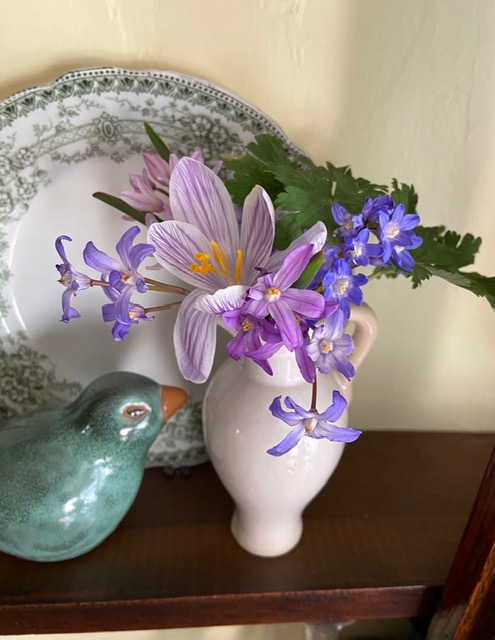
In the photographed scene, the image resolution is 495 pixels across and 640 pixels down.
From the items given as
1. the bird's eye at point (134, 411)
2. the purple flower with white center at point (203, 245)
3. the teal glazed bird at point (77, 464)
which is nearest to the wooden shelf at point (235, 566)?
the teal glazed bird at point (77, 464)

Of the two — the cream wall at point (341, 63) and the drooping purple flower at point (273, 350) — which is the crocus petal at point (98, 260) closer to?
the drooping purple flower at point (273, 350)

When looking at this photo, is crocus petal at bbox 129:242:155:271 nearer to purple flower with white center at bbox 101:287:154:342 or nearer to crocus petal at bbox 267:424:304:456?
purple flower with white center at bbox 101:287:154:342

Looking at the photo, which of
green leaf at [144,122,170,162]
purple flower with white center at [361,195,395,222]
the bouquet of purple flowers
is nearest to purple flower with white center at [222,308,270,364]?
the bouquet of purple flowers

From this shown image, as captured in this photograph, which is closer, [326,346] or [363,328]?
[326,346]

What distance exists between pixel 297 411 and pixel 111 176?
309mm

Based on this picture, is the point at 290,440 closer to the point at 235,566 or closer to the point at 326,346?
the point at 326,346

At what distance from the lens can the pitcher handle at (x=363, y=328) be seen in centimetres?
50

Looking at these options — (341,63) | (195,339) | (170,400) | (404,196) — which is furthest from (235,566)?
(341,63)

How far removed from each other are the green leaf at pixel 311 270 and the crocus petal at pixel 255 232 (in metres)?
0.04

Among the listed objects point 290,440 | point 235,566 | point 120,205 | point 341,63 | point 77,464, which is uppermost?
point 341,63

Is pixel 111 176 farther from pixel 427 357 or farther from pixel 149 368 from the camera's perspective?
pixel 427 357

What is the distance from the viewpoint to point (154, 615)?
514 mm

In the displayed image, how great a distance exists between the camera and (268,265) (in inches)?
15.4

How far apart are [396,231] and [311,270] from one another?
7cm
